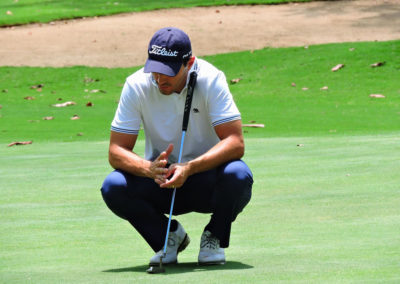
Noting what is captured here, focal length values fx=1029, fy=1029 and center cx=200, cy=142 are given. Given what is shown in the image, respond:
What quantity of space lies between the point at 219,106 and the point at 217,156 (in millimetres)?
267

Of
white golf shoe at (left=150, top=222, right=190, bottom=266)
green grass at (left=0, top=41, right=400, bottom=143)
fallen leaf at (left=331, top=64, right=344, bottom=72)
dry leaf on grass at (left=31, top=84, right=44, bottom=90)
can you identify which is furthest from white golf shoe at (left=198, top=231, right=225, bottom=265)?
dry leaf on grass at (left=31, top=84, right=44, bottom=90)

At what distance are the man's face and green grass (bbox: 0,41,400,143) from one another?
7367 mm

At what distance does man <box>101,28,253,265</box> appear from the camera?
17.5ft


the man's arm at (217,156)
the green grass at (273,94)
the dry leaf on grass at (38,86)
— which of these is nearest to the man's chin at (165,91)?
the man's arm at (217,156)

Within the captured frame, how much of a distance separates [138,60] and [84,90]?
10.2ft

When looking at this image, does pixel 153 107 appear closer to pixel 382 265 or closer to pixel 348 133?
pixel 382 265

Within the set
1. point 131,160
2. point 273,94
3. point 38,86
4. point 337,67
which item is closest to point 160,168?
point 131,160

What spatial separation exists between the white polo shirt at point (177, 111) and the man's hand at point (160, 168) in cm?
27

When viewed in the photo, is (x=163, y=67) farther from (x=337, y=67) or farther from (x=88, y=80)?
(x=88, y=80)

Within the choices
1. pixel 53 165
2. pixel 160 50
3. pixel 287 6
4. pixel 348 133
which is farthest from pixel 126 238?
pixel 287 6

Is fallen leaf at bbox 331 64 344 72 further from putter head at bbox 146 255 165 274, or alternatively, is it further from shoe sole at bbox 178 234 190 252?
putter head at bbox 146 255 165 274

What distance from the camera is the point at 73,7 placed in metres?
29.3

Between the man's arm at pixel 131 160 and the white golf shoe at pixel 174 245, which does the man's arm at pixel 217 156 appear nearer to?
the man's arm at pixel 131 160

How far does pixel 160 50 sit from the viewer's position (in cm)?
529
